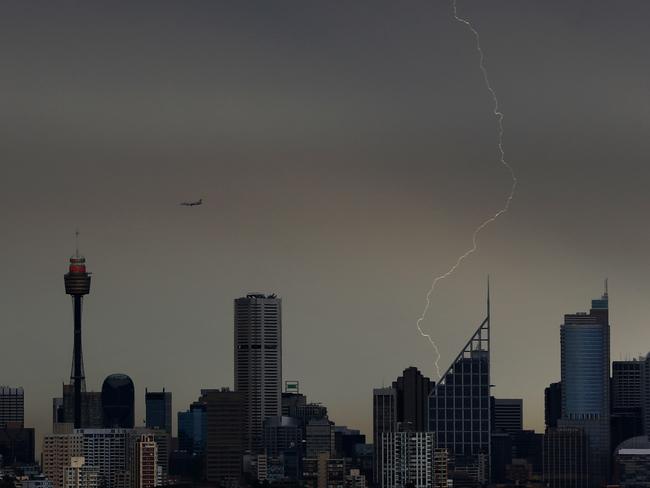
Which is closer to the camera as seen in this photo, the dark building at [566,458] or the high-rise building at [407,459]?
the high-rise building at [407,459]

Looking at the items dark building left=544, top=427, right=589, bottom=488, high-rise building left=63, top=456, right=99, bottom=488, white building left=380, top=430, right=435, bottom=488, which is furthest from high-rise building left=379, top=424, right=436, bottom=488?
high-rise building left=63, top=456, right=99, bottom=488

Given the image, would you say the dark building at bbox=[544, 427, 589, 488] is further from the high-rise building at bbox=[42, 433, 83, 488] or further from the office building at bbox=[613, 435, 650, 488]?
the high-rise building at bbox=[42, 433, 83, 488]

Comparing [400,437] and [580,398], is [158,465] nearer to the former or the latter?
[400,437]

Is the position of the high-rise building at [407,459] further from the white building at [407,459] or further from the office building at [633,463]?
the office building at [633,463]

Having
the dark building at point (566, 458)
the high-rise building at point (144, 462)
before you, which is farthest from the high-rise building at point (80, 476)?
the dark building at point (566, 458)

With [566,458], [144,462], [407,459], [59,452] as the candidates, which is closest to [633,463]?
[566,458]

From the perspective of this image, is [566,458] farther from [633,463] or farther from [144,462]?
[144,462]

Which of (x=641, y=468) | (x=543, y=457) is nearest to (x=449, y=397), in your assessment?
(x=543, y=457)
